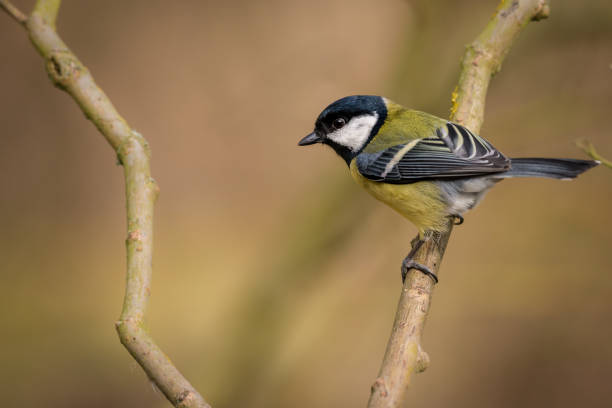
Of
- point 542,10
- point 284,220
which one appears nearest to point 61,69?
point 542,10

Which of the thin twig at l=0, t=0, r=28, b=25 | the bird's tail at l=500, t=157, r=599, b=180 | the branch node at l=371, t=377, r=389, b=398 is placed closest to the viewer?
the branch node at l=371, t=377, r=389, b=398

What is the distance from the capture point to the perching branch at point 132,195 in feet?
4.31

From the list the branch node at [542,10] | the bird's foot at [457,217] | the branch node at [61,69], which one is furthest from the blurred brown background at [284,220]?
the branch node at [61,69]

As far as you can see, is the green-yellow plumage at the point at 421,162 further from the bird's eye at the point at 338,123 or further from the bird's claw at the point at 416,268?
the bird's claw at the point at 416,268

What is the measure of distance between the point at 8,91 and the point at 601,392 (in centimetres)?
457

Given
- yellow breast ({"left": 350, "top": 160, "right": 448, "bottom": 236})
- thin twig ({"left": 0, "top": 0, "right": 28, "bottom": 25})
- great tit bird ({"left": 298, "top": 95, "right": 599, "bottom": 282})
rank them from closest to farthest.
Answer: thin twig ({"left": 0, "top": 0, "right": 28, "bottom": 25}), great tit bird ({"left": 298, "top": 95, "right": 599, "bottom": 282}), yellow breast ({"left": 350, "top": 160, "right": 448, "bottom": 236})

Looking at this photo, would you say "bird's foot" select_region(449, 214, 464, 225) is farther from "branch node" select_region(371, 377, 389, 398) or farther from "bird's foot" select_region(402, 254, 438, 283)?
"branch node" select_region(371, 377, 389, 398)

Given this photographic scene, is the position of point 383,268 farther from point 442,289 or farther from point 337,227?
point 337,227

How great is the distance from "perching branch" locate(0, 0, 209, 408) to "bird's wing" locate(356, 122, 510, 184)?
2.94 feet

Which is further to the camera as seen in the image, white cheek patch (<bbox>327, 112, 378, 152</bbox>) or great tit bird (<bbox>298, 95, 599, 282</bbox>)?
white cheek patch (<bbox>327, 112, 378, 152</bbox>)

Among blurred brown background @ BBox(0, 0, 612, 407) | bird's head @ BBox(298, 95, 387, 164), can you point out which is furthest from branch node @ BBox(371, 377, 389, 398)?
blurred brown background @ BBox(0, 0, 612, 407)

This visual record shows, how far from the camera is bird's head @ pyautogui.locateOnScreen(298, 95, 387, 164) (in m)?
2.29

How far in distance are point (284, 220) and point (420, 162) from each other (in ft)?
6.03

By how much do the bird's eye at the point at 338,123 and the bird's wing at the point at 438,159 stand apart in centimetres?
19
